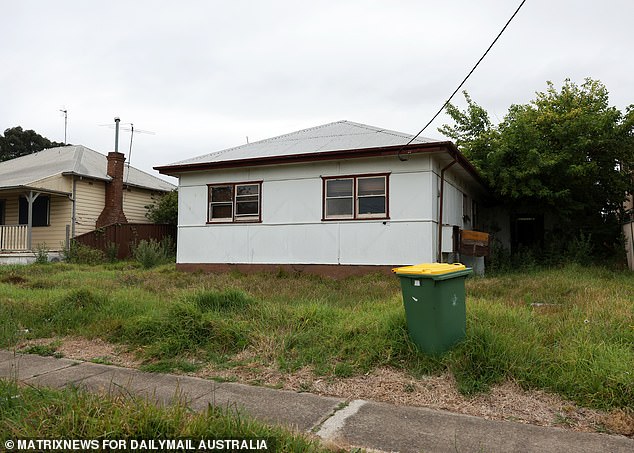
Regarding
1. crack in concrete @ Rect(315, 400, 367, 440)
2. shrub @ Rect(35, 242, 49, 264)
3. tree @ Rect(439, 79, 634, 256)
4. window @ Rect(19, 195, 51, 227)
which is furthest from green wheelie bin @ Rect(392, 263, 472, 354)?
window @ Rect(19, 195, 51, 227)

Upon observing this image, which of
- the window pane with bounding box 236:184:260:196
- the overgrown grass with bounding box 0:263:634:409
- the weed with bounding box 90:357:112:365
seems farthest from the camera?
the window pane with bounding box 236:184:260:196

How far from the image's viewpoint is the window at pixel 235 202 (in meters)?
13.7

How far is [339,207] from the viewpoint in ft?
41.4

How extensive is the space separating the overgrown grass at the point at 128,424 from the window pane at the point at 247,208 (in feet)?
34.9

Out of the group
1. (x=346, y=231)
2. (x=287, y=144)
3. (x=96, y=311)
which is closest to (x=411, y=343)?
(x=96, y=311)

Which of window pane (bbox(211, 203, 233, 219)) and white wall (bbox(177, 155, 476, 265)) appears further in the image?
window pane (bbox(211, 203, 233, 219))

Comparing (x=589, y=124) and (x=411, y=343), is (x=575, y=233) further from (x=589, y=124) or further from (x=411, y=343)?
(x=411, y=343)

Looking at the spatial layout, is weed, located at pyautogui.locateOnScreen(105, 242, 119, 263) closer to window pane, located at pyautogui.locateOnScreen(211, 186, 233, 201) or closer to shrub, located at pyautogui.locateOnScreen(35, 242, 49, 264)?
shrub, located at pyautogui.locateOnScreen(35, 242, 49, 264)

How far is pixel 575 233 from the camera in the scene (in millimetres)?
17219

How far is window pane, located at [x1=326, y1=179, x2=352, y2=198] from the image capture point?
494 inches

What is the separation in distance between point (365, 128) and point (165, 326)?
1066 cm

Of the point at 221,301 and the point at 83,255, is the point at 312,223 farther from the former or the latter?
the point at 83,255

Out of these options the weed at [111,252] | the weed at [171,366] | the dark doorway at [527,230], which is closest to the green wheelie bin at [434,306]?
the weed at [171,366]

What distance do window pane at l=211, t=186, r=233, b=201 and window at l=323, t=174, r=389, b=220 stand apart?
3138mm
